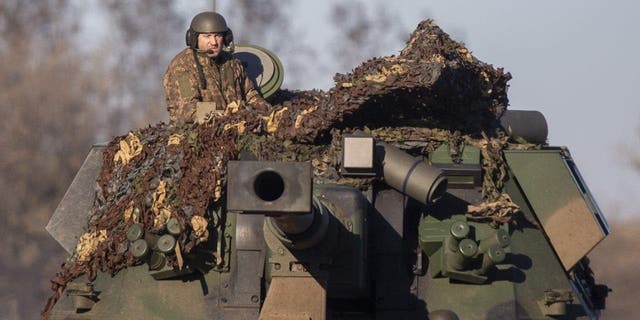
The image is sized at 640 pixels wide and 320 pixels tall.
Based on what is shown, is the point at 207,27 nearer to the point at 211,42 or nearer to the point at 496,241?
the point at 211,42

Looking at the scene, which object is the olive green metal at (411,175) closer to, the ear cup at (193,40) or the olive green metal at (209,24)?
the olive green metal at (209,24)

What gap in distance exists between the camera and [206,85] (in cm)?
1461

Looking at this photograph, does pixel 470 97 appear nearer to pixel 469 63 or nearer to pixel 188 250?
pixel 469 63

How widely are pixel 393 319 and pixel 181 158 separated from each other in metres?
2.35

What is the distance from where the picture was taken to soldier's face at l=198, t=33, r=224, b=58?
14.9m

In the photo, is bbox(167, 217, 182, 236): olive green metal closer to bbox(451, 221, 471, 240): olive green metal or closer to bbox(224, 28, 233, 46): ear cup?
bbox(451, 221, 471, 240): olive green metal

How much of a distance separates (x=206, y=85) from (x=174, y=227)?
103 inches

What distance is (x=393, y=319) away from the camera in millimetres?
12031

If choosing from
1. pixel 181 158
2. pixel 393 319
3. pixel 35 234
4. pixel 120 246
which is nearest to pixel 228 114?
pixel 181 158

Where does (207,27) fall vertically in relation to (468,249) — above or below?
above

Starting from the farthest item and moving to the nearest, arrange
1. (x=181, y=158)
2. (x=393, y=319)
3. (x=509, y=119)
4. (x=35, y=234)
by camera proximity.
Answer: (x=35, y=234), (x=509, y=119), (x=181, y=158), (x=393, y=319)

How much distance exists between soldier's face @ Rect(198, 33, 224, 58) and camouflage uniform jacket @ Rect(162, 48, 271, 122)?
2.8 inches

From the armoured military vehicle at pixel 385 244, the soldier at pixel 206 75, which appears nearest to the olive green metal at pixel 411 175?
the armoured military vehicle at pixel 385 244

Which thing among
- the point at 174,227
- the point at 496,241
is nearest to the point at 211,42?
the point at 174,227
